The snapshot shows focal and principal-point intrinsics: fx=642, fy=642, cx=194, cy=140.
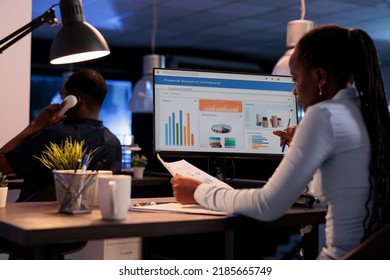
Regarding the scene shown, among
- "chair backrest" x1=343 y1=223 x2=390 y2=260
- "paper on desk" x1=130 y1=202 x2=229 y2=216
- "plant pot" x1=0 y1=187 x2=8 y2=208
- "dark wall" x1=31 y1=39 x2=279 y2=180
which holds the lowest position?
"chair backrest" x1=343 y1=223 x2=390 y2=260

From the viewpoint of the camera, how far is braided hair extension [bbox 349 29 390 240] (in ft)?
5.09

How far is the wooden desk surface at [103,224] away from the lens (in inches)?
54.4

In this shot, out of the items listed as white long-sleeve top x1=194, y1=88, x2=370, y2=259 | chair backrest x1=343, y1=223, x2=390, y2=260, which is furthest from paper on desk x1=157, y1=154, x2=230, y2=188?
chair backrest x1=343, y1=223, x2=390, y2=260

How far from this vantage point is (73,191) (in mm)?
1684

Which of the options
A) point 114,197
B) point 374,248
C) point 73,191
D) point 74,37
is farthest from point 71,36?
point 374,248

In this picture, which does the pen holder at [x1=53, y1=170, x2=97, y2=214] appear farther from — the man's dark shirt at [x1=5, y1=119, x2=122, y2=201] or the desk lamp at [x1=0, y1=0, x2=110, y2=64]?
the man's dark shirt at [x1=5, y1=119, x2=122, y2=201]

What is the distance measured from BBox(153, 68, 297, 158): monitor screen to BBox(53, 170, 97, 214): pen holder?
0.55 meters

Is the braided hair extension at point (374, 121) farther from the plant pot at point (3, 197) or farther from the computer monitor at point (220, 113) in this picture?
the plant pot at point (3, 197)

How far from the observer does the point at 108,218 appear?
1.54m

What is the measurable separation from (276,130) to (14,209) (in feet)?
3.39

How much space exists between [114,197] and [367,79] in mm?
693

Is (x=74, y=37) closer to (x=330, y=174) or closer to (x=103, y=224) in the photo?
(x=103, y=224)

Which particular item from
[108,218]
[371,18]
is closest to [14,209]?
[108,218]
